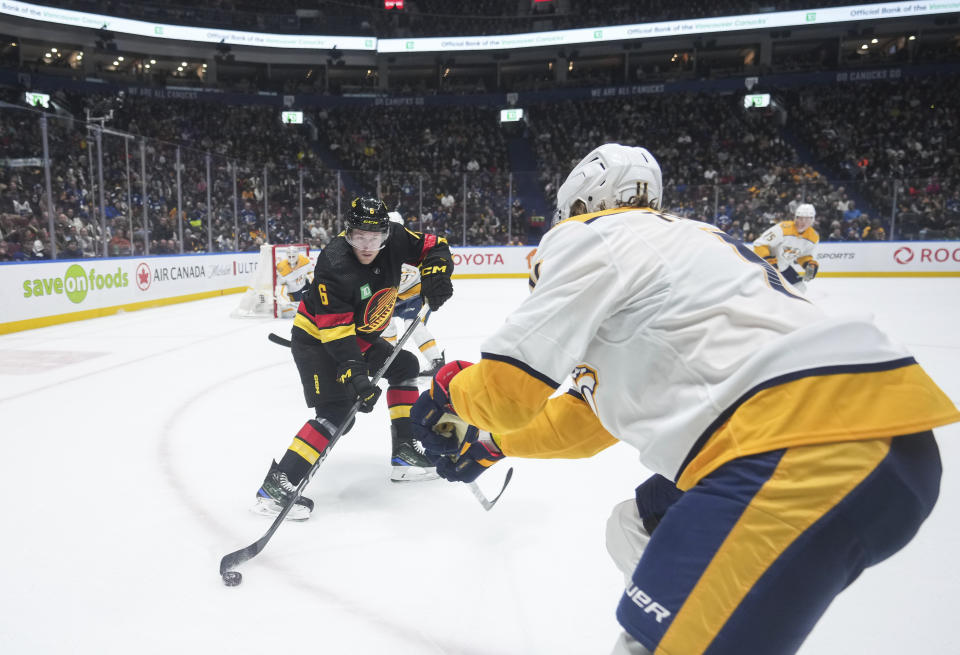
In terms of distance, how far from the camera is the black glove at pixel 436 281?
3.08 meters

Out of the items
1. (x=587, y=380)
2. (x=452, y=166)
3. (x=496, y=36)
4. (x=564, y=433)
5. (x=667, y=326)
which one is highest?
(x=496, y=36)

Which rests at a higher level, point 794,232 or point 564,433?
point 794,232

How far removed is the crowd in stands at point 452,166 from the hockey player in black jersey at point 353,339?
6.10 meters

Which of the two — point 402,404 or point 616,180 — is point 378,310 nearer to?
point 402,404

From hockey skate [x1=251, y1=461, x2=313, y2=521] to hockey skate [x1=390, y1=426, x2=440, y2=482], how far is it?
0.47 metres

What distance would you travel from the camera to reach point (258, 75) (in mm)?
24984

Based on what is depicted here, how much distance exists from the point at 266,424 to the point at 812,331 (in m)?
3.56

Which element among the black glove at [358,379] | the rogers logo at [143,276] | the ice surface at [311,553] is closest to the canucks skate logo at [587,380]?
the ice surface at [311,553]

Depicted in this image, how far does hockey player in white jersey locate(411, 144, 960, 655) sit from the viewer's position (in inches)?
33.9

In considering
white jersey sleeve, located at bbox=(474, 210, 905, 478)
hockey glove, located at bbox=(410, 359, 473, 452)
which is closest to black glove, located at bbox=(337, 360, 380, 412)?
hockey glove, located at bbox=(410, 359, 473, 452)

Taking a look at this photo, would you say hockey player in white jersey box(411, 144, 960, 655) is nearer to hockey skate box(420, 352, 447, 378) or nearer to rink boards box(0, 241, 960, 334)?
rink boards box(0, 241, 960, 334)

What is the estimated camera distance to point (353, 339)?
2660 mm

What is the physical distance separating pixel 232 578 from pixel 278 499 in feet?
1.79

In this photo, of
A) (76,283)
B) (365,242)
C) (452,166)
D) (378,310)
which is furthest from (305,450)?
(452,166)
